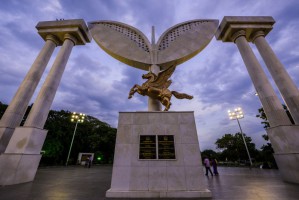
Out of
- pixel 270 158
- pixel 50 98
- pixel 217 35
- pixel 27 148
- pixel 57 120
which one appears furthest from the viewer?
pixel 57 120

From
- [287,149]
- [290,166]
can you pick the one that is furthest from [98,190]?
[287,149]

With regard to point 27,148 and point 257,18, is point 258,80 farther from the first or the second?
point 27,148

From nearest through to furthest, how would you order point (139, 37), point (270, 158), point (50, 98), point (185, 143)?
point (185, 143)
point (50, 98)
point (139, 37)
point (270, 158)

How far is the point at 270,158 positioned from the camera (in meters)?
23.7

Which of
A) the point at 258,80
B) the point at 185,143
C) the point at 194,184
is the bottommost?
the point at 194,184

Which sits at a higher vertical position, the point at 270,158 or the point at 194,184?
the point at 270,158

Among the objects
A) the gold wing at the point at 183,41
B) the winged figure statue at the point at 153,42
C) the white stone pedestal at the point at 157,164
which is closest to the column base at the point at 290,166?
the white stone pedestal at the point at 157,164

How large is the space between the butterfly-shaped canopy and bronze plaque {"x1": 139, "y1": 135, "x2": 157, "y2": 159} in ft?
24.2

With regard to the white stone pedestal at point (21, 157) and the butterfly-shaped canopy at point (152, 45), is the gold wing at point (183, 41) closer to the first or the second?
the butterfly-shaped canopy at point (152, 45)

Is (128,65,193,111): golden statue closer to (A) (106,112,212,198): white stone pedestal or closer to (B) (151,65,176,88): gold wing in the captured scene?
(B) (151,65,176,88): gold wing

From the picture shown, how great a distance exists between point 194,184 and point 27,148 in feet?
30.4

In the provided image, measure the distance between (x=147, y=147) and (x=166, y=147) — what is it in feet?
2.73

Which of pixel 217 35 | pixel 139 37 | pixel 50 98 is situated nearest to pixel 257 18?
pixel 217 35

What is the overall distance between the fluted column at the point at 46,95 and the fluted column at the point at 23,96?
38.6 inches
